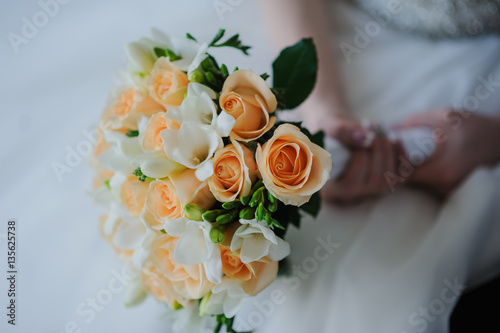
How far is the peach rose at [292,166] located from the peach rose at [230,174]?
0.8 inches

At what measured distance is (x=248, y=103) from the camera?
40 cm

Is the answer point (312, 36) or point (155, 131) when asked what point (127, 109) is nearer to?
point (155, 131)

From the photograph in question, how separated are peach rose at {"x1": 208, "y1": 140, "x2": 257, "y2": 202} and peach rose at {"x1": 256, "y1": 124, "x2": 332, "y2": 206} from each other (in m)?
0.02

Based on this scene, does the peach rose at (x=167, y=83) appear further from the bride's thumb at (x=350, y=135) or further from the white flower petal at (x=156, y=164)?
the bride's thumb at (x=350, y=135)

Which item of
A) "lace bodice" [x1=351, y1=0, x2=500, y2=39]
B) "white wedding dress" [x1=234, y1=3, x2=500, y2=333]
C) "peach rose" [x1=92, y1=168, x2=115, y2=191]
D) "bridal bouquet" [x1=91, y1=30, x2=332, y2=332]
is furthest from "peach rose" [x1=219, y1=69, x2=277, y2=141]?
"lace bodice" [x1=351, y1=0, x2=500, y2=39]

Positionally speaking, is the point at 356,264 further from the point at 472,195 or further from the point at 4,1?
the point at 4,1

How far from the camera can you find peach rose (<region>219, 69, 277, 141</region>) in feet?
1.30

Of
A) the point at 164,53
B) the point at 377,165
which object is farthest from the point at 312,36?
the point at 164,53

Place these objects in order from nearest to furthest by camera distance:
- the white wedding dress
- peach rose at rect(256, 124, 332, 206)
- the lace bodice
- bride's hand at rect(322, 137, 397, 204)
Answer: peach rose at rect(256, 124, 332, 206) → the white wedding dress → bride's hand at rect(322, 137, 397, 204) → the lace bodice

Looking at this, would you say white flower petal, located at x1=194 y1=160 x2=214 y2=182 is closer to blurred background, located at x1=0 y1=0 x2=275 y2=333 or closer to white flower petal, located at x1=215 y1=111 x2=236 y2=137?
white flower petal, located at x1=215 y1=111 x2=236 y2=137

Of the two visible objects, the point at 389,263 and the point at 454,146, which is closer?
the point at 389,263

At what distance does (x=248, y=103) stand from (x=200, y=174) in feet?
0.30

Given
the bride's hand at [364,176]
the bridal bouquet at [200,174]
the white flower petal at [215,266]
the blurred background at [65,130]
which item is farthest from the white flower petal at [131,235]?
the bride's hand at [364,176]

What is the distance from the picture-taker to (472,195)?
2.21 feet
